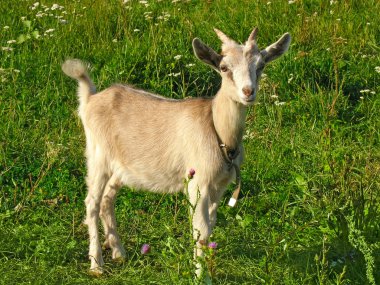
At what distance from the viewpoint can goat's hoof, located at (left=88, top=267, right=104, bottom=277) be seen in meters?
5.81

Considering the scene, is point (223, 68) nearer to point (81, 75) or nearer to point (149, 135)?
point (149, 135)

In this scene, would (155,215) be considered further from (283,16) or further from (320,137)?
(283,16)

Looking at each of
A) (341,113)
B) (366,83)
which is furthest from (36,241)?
(366,83)

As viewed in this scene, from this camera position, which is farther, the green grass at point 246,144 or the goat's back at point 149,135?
the goat's back at point 149,135

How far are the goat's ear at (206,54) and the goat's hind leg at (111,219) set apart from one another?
114cm

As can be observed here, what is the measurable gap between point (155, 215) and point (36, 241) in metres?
0.99

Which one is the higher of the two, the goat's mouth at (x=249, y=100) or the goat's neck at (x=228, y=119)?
the goat's mouth at (x=249, y=100)

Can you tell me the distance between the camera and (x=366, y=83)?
26.4 ft

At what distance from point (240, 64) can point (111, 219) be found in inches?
59.7

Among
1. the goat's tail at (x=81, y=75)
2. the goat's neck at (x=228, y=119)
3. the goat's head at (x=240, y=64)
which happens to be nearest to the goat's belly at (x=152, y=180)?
the goat's neck at (x=228, y=119)

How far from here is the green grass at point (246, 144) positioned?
5.70 meters

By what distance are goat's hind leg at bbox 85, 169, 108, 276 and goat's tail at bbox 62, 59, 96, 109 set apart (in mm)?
543

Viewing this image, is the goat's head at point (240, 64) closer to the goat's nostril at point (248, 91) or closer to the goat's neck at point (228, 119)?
the goat's nostril at point (248, 91)

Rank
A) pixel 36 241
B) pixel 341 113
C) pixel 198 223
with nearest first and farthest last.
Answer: pixel 198 223
pixel 36 241
pixel 341 113
